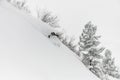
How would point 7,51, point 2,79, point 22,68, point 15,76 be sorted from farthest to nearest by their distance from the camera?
point 7,51
point 22,68
point 15,76
point 2,79

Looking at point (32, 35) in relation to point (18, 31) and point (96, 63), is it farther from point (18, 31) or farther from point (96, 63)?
point (96, 63)

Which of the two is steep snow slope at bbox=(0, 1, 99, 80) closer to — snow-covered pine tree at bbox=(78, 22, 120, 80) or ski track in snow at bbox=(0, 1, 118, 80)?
ski track in snow at bbox=(0, 1, 118, 80)

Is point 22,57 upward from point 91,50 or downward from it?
downward

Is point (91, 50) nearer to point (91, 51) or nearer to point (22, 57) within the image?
point (91, 51)

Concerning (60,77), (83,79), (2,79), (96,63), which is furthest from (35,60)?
(96,63)

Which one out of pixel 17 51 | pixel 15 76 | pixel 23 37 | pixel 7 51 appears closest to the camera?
pixel 15 76

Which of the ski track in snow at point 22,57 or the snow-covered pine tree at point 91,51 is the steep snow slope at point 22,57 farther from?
the snow-covered pine tree at point 91,51

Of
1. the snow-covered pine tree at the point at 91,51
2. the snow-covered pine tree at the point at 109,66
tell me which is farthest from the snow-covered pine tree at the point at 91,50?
the snow-covered pine tree at the point at 109,66

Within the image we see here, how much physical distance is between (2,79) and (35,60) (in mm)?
2765

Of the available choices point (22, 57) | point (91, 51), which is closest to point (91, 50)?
point (91, 51)

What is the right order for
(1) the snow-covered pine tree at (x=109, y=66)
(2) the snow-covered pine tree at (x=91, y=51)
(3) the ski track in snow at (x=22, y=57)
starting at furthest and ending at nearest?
1. (1) the snow-covered pine tree at (x=109, y=66)
2. (2) the snow-covered pine tree at (x=91, y=51)
3. (3) the ski track in snow at (x=22, y=57)

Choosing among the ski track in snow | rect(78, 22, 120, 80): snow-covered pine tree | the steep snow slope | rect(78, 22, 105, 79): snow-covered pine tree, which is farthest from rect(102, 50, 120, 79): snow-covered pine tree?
the ski track in snow

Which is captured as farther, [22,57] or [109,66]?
[109,66]

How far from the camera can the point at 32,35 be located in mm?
11109
